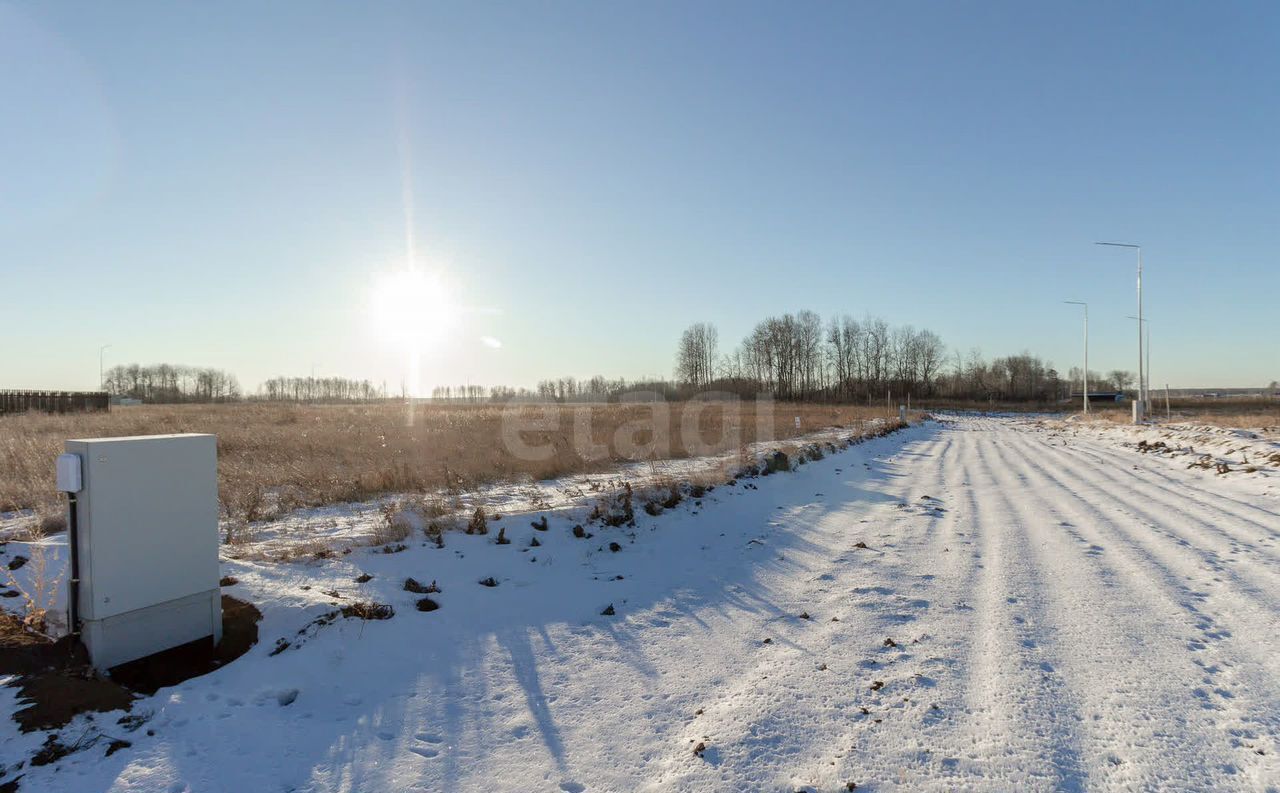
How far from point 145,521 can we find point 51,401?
52273mm

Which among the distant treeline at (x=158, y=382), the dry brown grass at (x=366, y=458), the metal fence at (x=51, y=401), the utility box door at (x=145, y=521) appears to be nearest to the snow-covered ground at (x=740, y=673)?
the utility box door at (x=145, y=521)

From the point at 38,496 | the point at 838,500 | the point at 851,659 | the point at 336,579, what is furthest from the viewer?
the point at 838,500

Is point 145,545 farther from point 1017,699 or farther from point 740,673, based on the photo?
point 1017,699

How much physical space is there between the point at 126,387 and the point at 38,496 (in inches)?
5173

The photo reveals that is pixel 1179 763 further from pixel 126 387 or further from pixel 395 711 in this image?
pixel 126 387

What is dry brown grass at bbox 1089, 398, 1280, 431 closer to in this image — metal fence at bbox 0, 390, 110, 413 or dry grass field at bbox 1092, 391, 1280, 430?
dry grass field at bbox 1092, 391, 1280, 430

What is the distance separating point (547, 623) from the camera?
489cm

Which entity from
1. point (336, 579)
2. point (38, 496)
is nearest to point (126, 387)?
point (38, 496)

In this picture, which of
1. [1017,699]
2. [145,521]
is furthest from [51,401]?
[1017,699]

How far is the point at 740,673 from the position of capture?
3.99 metres

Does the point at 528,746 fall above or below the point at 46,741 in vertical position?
below

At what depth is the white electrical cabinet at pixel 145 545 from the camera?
348cm

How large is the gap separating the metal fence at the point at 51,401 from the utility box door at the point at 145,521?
4632 cm

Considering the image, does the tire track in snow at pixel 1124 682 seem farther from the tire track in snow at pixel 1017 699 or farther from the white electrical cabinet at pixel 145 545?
the white electrical cabinet at pixel 145 545
